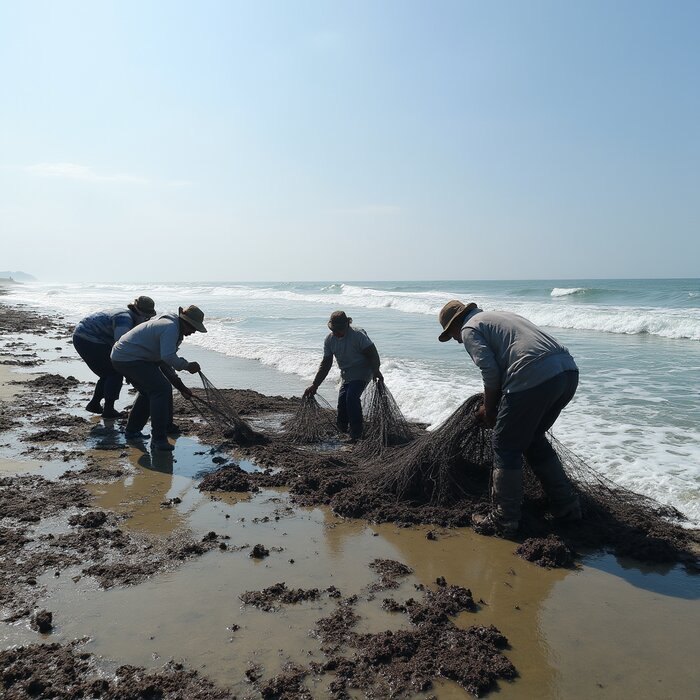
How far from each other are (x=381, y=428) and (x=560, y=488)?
217 centimetres

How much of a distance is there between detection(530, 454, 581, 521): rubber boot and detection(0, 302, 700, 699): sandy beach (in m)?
0.44

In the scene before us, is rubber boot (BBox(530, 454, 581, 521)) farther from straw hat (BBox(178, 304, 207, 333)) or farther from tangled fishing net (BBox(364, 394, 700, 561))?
straw hat (BBox(178, 304, 207, 333))

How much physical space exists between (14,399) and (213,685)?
23.1 feet

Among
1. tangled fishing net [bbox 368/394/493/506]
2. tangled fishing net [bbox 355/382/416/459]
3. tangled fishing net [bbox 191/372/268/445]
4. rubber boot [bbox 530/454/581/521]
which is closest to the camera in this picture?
rubber boot [bbox 530/454/581/521]

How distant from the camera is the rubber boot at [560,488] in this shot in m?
4.11

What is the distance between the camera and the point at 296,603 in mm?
3023

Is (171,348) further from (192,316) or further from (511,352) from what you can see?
(511,352)

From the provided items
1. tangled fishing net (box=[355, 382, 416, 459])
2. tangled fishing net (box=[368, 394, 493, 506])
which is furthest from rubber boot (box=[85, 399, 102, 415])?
tangled fishing net (box=[368, 394, 493, 506])

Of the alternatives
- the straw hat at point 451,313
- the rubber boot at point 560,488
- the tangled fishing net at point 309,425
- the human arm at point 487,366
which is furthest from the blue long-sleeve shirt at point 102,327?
the rubber boot at point 560,488

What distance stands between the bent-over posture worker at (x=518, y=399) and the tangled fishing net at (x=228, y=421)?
116 inches

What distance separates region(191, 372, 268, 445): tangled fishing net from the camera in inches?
245

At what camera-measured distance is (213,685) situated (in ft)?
7.83

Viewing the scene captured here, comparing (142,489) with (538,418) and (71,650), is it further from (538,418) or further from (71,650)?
(538,418)

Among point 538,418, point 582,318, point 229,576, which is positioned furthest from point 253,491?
point 582,318
